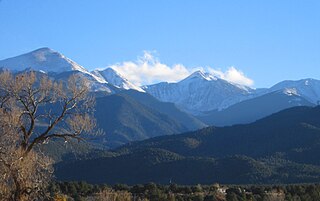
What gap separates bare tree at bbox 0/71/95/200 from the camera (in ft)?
88.2

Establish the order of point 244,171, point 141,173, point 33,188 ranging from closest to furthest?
point 33,188
point 244,171
point 141,173

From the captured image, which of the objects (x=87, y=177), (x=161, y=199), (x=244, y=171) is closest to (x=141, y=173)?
(x=87, y=177)

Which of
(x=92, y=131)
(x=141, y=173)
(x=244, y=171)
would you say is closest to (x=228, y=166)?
(x=244, y=171)

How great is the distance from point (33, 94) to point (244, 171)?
460ft

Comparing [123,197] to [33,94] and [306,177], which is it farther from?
[306,177]

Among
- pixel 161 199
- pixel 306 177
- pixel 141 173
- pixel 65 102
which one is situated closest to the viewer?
pixel 65 102

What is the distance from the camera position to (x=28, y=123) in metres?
29.1

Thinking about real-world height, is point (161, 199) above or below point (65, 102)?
below

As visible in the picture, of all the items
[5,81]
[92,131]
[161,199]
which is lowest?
[161,199]

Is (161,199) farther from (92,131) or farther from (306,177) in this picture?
(306,177)

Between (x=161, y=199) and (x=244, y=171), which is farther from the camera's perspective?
(x=244, y=171)

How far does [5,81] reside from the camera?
28312 mm

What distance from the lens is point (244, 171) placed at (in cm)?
16388

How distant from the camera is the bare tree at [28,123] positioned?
88.2 ft
